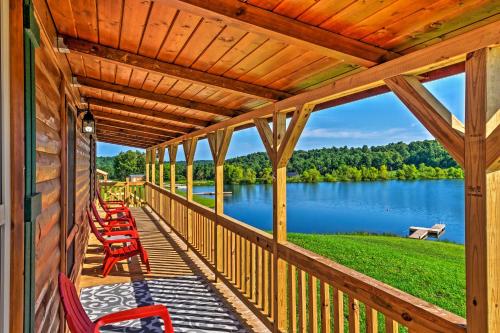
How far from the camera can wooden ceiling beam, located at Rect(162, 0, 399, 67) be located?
1.68m

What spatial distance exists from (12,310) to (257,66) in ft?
6.85

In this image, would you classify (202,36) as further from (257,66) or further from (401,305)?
(401,305)

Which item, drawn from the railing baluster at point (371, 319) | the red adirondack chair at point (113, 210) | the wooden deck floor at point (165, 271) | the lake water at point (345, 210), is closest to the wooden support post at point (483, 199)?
the railing baluster at point (371, 319)

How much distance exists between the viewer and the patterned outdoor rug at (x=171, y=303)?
345cm

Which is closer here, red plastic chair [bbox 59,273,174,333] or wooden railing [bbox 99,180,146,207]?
red plastic chair [bbox 59,273,174,333]

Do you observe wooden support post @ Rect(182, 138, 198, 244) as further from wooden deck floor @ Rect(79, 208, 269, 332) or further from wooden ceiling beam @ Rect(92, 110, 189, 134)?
wooden deck floor @ Rect(79, 208, 269, 332)

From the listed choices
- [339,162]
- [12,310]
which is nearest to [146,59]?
[12,310]

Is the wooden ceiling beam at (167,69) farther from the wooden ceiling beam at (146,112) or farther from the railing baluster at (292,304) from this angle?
the wooden ceiling beam at (146,112)

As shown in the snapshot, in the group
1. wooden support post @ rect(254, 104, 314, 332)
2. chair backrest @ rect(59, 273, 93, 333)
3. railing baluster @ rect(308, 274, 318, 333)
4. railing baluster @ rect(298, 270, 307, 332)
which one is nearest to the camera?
chair backrest @ rect(59, 273, 93, 333)

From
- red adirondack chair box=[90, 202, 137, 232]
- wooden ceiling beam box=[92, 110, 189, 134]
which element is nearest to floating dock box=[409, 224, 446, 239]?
wooden ceiling beam box=[92, 110, 189, 134]

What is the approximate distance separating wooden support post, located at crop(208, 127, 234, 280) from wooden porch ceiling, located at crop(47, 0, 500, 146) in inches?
40.5

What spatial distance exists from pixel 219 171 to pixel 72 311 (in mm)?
3234

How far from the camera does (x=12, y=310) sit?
112cm

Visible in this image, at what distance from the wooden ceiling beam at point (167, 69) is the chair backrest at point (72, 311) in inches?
62.4
